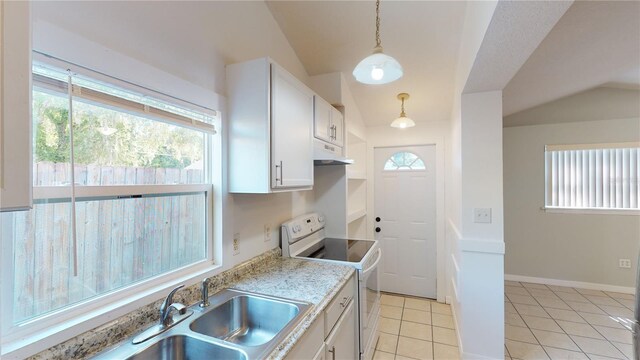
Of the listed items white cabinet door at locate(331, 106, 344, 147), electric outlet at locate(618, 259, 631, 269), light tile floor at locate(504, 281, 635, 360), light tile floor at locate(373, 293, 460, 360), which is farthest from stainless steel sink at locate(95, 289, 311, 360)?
electric outlet at locate(618, 259, 631, 269)

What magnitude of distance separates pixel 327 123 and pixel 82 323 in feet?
6.42

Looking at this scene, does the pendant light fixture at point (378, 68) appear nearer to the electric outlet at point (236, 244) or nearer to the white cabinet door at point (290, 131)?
the white cabinet door at point (290, 131)

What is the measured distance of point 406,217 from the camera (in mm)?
3525

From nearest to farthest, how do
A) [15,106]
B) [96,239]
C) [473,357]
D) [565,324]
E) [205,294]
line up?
[15,106] → [96,239] → [205,294] → [473,357] → [565,324]

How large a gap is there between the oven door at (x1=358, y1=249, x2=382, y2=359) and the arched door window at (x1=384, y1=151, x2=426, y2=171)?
1525 mm

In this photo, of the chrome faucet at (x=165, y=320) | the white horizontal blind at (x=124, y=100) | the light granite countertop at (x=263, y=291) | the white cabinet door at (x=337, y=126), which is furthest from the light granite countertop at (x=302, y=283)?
the white cabinet door at (x=337, y=126)

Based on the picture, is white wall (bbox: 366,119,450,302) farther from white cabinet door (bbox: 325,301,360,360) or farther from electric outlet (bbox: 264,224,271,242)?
A: electric outlet (bbox: 264,224,271,242)

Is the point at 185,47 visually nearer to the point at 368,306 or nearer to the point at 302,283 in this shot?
the point at 302,283

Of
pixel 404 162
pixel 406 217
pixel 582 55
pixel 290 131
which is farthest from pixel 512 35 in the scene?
pixel 406 217

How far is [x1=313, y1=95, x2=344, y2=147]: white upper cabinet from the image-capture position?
7.05 feet

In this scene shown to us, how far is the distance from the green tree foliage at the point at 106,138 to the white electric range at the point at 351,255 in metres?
1.06

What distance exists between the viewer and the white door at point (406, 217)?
3.40 m

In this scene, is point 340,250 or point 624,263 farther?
point 624,263

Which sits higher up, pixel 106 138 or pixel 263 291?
pixel 106 138
